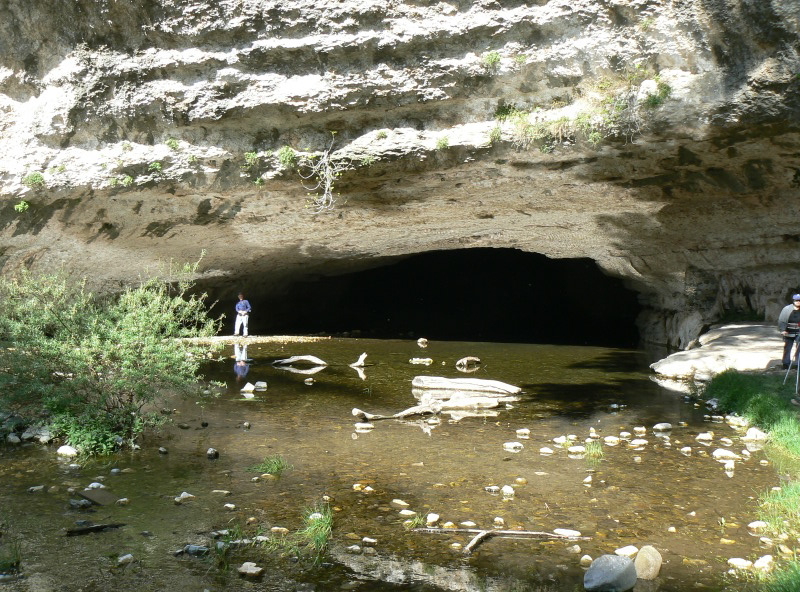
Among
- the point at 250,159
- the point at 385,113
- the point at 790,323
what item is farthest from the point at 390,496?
the point at 250,159

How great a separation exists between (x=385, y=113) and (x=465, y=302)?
21243mm

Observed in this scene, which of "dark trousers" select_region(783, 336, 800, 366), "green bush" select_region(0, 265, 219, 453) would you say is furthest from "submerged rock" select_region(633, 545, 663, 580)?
"dark trousers" select_region(783, 336, 800, 366)

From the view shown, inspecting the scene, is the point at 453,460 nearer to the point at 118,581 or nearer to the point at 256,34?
the point at 118,581

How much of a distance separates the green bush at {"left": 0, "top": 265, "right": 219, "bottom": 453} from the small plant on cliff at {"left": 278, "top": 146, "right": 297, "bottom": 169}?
208 inches

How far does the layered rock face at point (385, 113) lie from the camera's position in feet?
35.5

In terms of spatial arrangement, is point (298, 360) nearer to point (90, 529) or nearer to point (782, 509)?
point (90, 529)

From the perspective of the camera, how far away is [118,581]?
13.7ft

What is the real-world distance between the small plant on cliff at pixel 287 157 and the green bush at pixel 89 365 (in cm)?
528

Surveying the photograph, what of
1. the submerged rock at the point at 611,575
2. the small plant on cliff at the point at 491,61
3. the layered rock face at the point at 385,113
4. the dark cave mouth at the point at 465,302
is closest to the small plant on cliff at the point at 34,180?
the layered rock face at the point at 385,113

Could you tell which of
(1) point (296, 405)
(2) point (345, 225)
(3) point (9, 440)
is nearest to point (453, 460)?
(1) point (296, 405)

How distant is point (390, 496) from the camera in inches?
235

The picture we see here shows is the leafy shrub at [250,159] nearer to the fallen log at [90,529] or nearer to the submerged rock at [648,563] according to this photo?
the fallen log at [90,529]

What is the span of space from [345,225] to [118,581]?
1239 centimetres

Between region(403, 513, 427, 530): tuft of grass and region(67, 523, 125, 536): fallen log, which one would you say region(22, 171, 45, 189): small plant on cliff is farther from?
region(403, 513, 427, 530): tuft of grass
